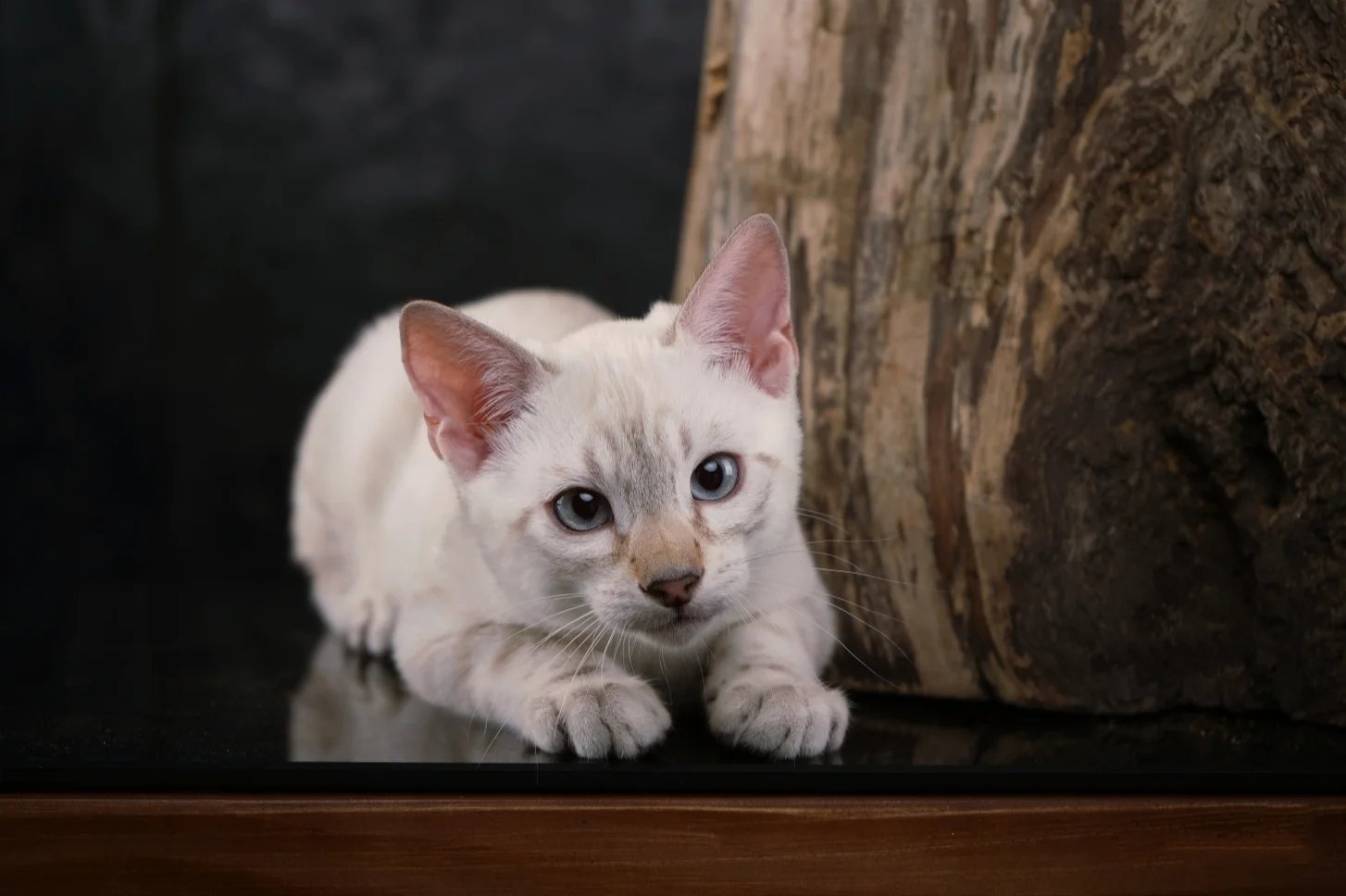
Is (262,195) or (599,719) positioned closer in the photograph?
(599,719)

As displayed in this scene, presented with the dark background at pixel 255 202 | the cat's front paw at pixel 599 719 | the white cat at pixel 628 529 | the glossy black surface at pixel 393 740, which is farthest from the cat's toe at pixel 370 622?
the cat's front paw at pixel 599 719

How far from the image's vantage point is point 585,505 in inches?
56.9

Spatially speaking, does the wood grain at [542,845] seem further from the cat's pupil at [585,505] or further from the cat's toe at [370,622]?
the cat's toe at [370,622]

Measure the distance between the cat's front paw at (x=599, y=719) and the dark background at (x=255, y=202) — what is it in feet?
4.47

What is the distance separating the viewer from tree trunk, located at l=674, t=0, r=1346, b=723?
62.6 inches

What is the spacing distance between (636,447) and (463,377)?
0.23 meters

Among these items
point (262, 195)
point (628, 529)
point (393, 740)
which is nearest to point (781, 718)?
point (628, 529)

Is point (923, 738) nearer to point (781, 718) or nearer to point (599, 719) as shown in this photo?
point (781, 718)

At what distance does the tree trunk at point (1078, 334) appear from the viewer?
5.22 ft

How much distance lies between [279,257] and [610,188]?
74 cm

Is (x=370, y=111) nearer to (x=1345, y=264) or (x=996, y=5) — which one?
(x=996, y=5)

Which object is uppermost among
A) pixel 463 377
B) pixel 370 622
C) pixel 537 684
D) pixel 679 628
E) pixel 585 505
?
pixel 463 377

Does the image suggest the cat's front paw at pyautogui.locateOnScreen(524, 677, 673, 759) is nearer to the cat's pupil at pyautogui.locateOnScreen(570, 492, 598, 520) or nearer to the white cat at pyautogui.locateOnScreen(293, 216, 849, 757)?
the white cat at pyautogui.locateOnScreen(293, 216, 849, 757)

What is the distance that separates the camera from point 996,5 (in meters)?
1.64
